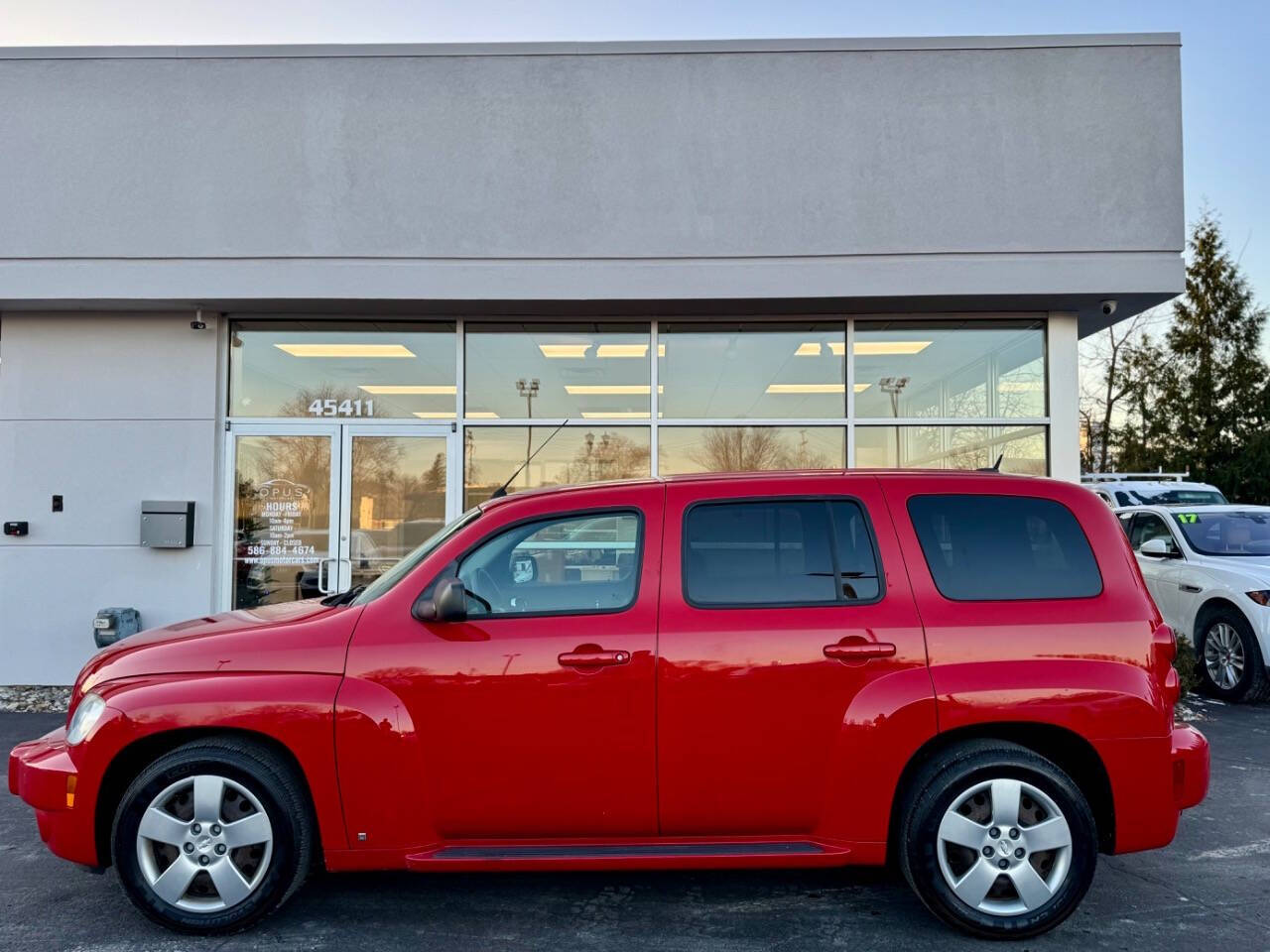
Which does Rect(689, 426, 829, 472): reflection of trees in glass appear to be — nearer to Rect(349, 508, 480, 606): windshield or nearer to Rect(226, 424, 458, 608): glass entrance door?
Rect(226, 424, 458, 608): glass entrance door

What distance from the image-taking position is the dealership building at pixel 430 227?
8562 mm

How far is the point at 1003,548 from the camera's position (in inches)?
156

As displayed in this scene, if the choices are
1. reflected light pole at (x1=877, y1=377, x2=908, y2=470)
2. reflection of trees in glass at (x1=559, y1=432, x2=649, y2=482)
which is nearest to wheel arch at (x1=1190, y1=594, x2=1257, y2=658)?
reflected light pole at (x1=877, y1=377, x2=908, y2=470)

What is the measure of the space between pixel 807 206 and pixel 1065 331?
2.78 m

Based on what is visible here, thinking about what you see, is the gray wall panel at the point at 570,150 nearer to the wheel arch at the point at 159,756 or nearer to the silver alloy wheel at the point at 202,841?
the wheel arch at the point at 159,756

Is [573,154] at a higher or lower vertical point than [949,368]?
higher

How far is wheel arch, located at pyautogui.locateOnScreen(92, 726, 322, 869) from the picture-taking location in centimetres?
376

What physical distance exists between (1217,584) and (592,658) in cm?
753

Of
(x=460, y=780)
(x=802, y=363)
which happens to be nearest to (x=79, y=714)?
(x=460, y=780)

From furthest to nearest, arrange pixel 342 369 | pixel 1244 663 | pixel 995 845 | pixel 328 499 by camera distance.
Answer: pixel 342 369
pixel 328 499
pixel 1244 663
pixel 995 845

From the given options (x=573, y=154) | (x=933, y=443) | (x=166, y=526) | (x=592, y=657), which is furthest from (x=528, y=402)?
(x=592, y=657)

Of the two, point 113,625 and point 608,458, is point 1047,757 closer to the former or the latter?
point 608,458

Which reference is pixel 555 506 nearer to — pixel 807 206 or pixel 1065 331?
pixel 807 206

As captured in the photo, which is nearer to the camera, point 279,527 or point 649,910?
point 649,910
